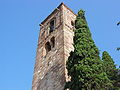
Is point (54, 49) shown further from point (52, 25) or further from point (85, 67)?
point (85, 67)

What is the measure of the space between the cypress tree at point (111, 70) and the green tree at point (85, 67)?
28.7 inches

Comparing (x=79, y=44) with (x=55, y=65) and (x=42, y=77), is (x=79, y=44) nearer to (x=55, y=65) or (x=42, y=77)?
(x=55, y=65)

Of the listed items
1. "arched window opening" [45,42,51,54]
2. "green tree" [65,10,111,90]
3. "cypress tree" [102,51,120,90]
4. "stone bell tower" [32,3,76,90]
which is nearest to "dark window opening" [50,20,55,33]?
"stone bell tower" [32,3,76,90]

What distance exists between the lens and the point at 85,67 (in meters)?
10.3

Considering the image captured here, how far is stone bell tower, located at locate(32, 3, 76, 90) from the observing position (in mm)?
14183

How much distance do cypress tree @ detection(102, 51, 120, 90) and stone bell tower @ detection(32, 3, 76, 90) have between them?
207 centimetres

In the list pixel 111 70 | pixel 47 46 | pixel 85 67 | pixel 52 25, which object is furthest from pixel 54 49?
pixel 85 67

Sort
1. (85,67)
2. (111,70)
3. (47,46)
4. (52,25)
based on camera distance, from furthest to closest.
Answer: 1. (52,25)
2. (47,46)
3. (111,70)
4. (85,67)

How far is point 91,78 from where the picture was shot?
33.0 feet

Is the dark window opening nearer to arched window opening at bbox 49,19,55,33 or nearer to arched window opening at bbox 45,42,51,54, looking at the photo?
arched window opening at bbox 49,19,55,33

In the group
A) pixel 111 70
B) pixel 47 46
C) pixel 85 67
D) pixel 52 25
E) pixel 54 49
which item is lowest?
pixel 85 67

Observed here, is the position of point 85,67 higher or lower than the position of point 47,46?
lower

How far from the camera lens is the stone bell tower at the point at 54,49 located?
14183 millimetres

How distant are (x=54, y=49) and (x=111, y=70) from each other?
497 centimetres
